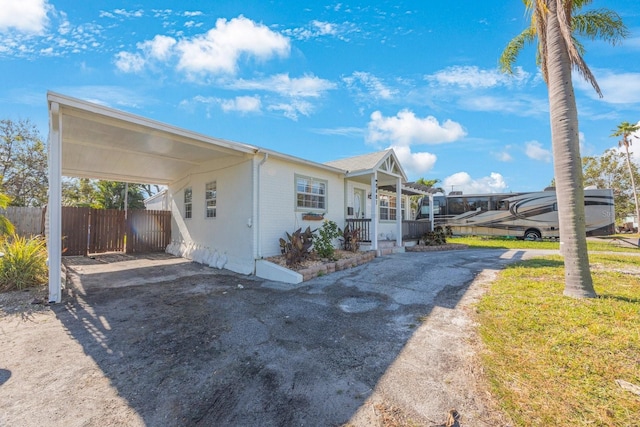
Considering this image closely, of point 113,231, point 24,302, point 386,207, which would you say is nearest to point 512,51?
point 386,207

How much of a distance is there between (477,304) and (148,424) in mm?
4617

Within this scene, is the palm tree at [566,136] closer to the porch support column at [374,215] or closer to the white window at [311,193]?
the porch support column at [374,215]

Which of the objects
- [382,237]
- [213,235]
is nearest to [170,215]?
[213,235]

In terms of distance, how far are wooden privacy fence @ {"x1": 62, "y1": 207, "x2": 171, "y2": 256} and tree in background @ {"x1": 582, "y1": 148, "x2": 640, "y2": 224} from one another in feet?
114

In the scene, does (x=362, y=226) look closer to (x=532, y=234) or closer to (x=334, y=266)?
(x=334, y=266)

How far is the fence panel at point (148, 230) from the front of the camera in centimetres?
1114

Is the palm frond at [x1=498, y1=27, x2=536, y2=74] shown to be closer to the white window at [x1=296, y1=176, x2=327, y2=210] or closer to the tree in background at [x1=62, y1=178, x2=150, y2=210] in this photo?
the white window at [x1=296, y1=176, x2=327, y2=210]

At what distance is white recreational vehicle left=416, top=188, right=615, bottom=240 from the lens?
47.6 ft

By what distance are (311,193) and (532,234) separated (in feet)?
48.9

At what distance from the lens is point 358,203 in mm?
11648

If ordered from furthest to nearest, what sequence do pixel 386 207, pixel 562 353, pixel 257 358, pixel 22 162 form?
pixel 22 162, pixel 386 207, pixel 257 358, pixel 562 353

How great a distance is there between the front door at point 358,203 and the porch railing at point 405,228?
85cm

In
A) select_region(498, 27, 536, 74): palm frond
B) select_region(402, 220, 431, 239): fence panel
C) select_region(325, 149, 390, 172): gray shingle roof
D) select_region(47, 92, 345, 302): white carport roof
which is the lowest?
select_region(402, 220, 431, 239): fence panel

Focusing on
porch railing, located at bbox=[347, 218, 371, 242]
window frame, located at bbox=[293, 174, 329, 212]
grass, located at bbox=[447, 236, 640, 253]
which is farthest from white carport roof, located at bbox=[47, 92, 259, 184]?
grass, located at bbox=[447, 236, 640, 253]
